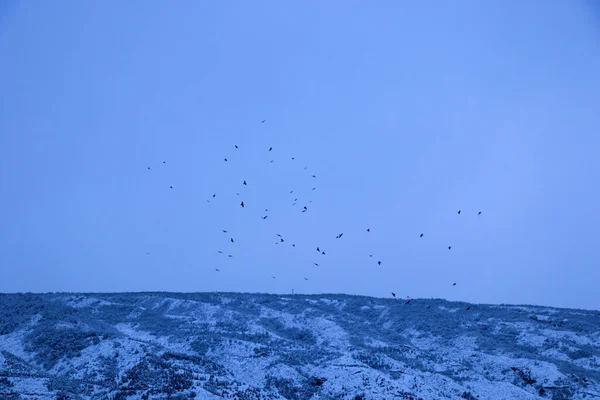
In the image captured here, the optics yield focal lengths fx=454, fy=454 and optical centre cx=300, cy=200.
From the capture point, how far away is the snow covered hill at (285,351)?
3092 centimetres

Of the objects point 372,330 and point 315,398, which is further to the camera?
point 372,330

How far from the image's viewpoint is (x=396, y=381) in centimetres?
3409

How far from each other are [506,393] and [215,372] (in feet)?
71.9

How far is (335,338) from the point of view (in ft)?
165

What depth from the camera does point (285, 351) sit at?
43312 mm

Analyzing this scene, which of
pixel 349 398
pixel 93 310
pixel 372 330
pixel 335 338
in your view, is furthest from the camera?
pixel 93 310

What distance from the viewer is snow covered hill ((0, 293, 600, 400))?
101ft

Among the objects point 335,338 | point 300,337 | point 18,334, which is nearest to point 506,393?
point 335,338

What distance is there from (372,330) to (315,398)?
25531 mm

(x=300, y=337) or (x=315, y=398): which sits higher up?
(x=300, y=337)

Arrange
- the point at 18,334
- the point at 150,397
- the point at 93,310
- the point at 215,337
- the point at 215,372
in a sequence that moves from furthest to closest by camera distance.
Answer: the point at 93,310, the point at 215,337, the point at 18,334, the point at 215,372, the point at 150,397

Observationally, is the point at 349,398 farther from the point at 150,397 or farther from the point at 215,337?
the point at 215,337

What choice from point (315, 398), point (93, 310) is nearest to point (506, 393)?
point (315, 398)

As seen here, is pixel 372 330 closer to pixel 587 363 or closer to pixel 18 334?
pixel 587 363
